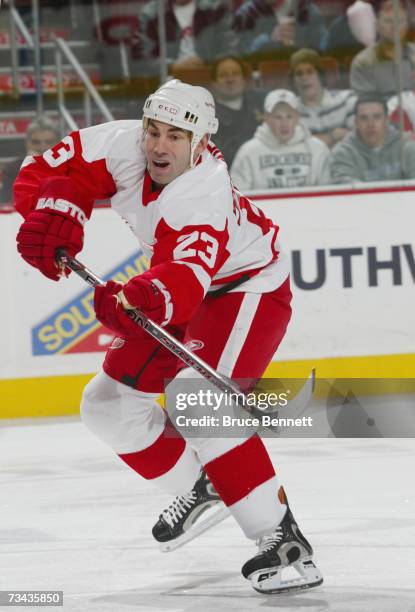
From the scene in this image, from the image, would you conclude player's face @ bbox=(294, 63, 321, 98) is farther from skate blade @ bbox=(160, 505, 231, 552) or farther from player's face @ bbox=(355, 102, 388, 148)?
skate blade @ bbox=(160, 505, 231, 552)

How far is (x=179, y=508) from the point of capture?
122 inches

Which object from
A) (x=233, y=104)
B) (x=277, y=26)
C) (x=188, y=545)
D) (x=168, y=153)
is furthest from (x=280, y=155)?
(x=168, y=153)

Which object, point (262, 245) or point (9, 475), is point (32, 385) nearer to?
point (9, 475)

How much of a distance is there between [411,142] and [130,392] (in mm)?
2618

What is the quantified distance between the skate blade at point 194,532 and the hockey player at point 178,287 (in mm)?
15

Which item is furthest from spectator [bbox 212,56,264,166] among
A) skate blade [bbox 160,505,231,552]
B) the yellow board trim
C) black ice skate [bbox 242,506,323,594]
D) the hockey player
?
black ice skate [bbox 242,506,323,594]

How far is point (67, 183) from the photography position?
2.89 m

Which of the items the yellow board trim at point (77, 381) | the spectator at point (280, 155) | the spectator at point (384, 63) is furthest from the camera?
the spectator at point (384, 63)

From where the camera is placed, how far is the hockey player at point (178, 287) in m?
2.62

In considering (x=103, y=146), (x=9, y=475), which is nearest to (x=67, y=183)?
(x=103, y=146)

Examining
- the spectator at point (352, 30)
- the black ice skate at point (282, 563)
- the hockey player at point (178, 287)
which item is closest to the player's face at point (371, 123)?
the spectator at point (352, 30)

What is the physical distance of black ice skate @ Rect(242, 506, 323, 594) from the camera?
273cm

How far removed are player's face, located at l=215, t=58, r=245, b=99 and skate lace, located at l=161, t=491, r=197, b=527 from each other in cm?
248

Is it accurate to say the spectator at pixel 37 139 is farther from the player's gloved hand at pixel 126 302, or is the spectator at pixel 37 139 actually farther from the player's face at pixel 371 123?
the player's gloved hand at pixel 126 302
